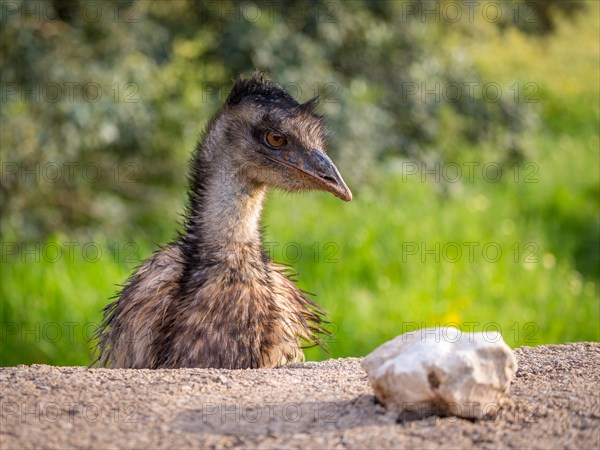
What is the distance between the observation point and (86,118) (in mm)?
9031

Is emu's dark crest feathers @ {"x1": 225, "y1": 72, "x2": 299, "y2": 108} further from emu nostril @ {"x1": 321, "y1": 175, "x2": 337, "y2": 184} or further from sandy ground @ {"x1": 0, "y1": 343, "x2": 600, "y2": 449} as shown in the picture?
sandy ground @ {"x1": 0, "y1": 343, "x2": 600, "y2": 449}

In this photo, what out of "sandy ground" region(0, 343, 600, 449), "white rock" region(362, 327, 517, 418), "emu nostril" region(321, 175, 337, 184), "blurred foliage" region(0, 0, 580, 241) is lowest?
"sandy ground" region(0, 343, 600, 449)

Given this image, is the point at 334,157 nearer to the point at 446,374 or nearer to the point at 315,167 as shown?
the point at 315,167

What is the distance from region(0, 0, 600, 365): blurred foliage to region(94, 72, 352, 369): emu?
8.13 ft

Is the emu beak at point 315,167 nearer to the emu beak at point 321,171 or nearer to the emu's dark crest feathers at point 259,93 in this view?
the emu beak at point 321,171

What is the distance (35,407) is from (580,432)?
6.28 feet

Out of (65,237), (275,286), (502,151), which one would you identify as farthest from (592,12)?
(275,286)

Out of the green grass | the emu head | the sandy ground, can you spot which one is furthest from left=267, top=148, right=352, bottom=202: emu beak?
the green grass

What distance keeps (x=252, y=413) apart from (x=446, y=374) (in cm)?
71

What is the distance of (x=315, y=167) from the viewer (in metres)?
5.19

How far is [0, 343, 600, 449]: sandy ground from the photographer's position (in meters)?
3.45

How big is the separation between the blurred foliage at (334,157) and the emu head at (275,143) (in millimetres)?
2559

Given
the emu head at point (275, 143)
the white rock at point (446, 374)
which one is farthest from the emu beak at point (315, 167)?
the white rock at point (446, 374)

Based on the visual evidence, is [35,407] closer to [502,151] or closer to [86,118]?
[86,118]
